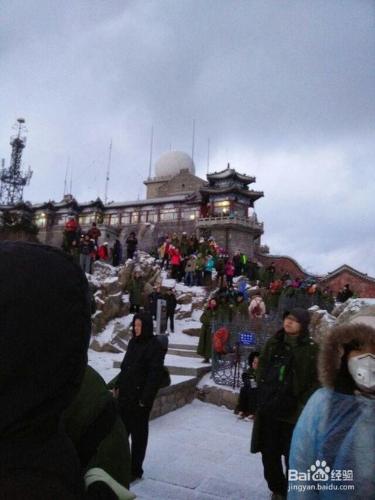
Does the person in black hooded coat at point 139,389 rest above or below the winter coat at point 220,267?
below

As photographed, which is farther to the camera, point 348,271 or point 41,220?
point 41,220

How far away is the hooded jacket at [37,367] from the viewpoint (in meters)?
0.80

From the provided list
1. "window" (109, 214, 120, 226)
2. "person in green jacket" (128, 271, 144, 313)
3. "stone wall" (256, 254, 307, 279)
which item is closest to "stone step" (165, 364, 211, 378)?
"person in green jacket" (128, 271, 144, 313)

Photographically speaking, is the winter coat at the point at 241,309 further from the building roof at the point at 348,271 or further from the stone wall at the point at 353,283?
the building roof at the point at 348,271

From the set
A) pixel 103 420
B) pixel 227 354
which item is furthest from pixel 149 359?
pixel 227 354

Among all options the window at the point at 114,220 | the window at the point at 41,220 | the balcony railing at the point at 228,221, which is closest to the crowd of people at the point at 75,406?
the balcony railing at the point at 228,221

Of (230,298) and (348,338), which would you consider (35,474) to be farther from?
(230,298)

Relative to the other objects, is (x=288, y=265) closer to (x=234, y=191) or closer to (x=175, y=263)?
(x=234, y=191)

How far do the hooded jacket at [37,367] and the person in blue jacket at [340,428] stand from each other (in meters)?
1.55

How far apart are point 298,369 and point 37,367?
322cm

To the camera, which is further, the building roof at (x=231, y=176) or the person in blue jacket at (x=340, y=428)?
the building roof at (x=231, y=176)

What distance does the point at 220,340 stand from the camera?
8984 mm

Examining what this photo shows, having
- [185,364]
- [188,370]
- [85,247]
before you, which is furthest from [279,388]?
[85,247]

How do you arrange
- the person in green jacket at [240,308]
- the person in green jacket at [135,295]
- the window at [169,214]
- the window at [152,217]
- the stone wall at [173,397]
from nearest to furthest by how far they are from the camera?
the stone wall at [173,397], the person in green jacket at [240,308], the person in green jacket at [135,295], the window at [169,214], the window at [152,217]
